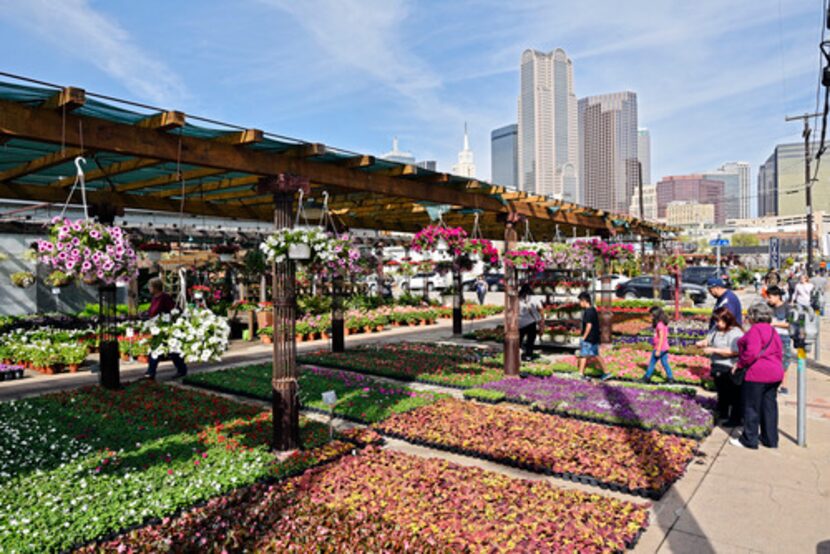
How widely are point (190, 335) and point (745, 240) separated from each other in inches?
6134

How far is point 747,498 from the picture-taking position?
Answer: 507 centimetres

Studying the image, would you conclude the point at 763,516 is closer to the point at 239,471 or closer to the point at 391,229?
the point at 239,471

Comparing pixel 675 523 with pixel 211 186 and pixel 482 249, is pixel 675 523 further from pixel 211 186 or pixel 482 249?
pixel 211 186

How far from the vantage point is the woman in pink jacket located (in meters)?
6.40

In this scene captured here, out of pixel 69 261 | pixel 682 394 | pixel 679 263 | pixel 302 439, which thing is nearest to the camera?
pixel 69 261

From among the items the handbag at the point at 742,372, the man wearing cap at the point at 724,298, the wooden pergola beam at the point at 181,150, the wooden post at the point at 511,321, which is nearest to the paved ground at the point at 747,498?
the handbag at the point at 742,372

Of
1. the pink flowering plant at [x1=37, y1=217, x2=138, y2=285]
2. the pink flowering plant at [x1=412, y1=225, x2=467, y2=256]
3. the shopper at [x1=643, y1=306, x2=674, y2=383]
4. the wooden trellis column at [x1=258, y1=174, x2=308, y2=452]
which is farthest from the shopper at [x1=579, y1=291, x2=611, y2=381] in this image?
the pink flowering plant at [x1=37, y1=217, x2=138, y2=285]

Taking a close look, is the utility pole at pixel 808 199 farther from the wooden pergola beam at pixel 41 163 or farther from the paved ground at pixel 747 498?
the wooden pergola beam at pixel 41 163

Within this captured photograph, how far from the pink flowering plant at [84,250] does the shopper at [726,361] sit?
23.6 feet

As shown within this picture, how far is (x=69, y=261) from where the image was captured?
516cm

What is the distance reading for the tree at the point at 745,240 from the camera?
133875mm

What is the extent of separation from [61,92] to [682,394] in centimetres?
909

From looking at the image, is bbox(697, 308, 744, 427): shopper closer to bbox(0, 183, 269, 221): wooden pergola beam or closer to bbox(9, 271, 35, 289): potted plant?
bbox(0, 183, 269, 221): wooden pergola beam

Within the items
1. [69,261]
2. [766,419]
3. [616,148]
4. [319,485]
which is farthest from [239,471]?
[616,148]
